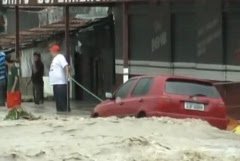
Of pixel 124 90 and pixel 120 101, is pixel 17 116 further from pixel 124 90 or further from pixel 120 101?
pixel 124 90

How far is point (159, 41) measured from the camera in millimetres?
25000

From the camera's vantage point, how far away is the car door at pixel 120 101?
53.6ft

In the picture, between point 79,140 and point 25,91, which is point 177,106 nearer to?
point 79,140

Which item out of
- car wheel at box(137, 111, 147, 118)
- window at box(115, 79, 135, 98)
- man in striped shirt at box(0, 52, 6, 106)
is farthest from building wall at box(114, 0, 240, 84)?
car wheel at box(137, 111, 147, 118)

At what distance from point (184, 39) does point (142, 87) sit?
7920 mm

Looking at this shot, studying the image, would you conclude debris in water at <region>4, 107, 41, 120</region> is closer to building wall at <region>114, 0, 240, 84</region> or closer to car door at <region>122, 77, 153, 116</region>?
car door at <region>122, 77, 153, 116</region>

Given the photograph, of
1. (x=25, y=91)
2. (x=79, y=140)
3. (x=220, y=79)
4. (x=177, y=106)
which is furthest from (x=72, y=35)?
(x=79, y=140)

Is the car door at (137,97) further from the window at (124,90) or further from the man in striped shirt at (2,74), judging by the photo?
the man in striped shirt at (2,74)

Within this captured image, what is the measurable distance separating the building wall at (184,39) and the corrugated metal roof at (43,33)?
9.41 feet

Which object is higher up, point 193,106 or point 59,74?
point 59,74

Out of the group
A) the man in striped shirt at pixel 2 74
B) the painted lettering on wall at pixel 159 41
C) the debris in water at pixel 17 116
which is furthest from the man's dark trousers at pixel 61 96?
the debris in water at pixel 17 116

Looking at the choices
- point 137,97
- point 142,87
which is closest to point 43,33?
point 142,87

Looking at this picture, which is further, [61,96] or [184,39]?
[184,39]

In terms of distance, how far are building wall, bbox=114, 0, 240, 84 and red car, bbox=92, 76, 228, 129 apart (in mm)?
5359
